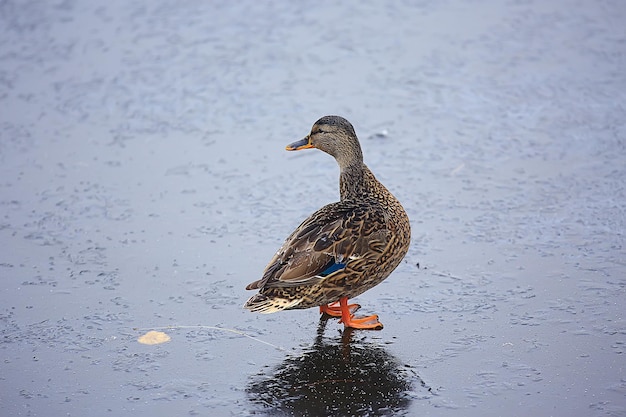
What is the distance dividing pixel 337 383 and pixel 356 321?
516 mm

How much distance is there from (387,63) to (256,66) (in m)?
0.94

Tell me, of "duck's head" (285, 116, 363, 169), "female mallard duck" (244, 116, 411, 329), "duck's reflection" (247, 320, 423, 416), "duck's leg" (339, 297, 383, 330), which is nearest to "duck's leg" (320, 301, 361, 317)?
"female mallard duck" (244, 116, 411, 329)

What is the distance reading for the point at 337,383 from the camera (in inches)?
147

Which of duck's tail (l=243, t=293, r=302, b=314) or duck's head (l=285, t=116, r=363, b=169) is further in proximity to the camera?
duck's head (l=285, t=116, r=363, b=169)

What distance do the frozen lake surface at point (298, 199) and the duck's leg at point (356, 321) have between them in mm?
49

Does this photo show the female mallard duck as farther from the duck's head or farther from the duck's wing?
the duck's head

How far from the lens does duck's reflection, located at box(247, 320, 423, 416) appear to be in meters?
3.58

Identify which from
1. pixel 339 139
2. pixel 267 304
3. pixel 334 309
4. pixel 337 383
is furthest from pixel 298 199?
pixel 337 383

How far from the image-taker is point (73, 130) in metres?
6.11

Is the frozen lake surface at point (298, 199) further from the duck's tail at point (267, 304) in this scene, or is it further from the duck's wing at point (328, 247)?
the duck's wing at point (328, 247)

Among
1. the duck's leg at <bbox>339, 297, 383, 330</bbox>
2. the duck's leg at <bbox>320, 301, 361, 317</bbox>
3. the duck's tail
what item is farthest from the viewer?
the duck's leg at <bbox>320, 301, 361, 317</bbox>

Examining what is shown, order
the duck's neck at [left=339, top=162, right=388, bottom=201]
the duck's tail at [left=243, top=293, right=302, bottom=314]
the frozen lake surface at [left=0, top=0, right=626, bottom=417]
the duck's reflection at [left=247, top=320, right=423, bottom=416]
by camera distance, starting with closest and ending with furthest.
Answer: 1. the duck's reflection at [left=247, top=320, right=423, bottom=416]
2. the frozen lake surface at [left=0, top=0, right=626, bottom=417]
3. the duck's tail at [left=243, top=293, right=302, bottom=314]
4. the duck's neck at [left=339, top=162, right=388, bottom=201]

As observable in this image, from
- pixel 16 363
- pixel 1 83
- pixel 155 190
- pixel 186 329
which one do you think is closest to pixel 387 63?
pixel 155 190

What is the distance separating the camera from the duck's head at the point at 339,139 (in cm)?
458
